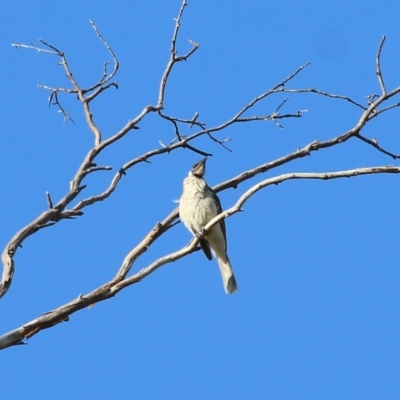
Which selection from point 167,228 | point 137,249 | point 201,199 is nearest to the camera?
point 137,249

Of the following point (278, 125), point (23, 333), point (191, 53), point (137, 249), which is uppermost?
point (191, 53)

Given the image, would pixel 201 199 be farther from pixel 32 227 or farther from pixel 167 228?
pixel 32 227

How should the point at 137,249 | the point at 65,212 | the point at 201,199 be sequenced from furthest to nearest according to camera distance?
the point at 201,199, the point at 137,249, the point at 65,212

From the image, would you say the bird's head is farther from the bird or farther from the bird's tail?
the bird's tail

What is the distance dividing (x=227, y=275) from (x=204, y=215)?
871mm

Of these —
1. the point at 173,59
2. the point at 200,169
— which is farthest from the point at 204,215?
the point at 173,59

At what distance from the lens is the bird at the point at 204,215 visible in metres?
8.23

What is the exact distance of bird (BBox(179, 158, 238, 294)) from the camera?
8227mm

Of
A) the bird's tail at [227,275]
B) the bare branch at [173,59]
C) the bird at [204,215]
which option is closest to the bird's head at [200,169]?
the bird at [204,215]

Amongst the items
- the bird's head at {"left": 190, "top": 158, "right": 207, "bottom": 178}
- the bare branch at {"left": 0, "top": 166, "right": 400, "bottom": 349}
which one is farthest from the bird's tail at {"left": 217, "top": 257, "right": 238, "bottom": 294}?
the bare branch at {"left": 0, "top": 166, "right": 400, "bottom": 349}

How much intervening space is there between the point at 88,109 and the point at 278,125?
1482 millimetres

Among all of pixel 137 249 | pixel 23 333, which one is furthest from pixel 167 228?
pixel 23 333

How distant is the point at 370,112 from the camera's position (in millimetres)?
6020

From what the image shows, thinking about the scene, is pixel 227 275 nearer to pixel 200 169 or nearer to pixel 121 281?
pixel 200 169
